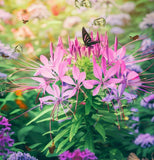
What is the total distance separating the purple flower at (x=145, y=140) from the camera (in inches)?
41.0

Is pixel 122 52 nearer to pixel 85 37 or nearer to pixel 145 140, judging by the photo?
pixel 85 37

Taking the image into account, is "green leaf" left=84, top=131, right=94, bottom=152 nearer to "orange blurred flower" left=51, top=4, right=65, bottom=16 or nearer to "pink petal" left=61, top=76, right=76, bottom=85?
→ "pink petal" left=61, top=76, right=76, bottom=85

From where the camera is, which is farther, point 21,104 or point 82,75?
point 21,104

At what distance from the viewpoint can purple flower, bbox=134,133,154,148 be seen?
1040mm

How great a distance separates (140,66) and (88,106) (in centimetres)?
61

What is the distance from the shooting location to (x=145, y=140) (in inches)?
41.2

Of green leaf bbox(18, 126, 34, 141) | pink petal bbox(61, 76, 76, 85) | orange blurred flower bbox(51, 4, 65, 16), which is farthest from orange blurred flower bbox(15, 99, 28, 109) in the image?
orange blurred flower bbox(51, 4, 65, 16)

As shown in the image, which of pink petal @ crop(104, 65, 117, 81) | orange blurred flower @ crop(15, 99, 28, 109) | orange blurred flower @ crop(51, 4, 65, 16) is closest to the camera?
pink petal @ crop(104, 65, 117, 81)

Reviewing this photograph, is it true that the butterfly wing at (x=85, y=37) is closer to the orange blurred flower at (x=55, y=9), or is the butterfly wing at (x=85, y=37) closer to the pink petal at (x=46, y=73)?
the pink petal at (x=46, y=73)

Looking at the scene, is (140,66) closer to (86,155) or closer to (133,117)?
(133,117)

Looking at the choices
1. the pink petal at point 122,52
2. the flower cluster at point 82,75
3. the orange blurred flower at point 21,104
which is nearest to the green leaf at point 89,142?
the flower cluster at point 82,75

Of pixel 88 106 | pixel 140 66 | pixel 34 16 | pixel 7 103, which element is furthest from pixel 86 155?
pixel 34 16

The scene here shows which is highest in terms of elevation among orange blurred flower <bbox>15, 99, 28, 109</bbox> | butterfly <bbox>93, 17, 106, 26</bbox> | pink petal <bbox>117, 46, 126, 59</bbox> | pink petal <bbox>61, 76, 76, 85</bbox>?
butterfly <bbox>93, 17, 106, 26</bbox>

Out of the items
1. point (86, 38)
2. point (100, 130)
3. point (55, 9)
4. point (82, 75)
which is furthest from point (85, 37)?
point (55, 9)
